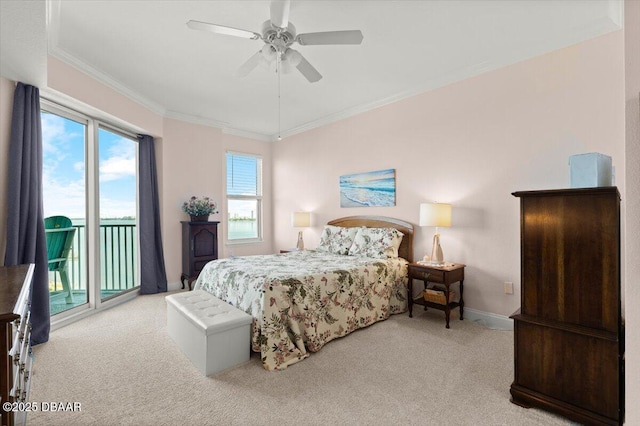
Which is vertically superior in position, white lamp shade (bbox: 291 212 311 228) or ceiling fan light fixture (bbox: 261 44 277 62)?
ceiling fan light fixture (bbox: 261 44 277 62)

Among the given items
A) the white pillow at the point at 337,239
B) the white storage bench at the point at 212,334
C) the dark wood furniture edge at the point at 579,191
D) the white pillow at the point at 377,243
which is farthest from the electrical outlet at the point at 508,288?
the white storage bench at the point at 212,334

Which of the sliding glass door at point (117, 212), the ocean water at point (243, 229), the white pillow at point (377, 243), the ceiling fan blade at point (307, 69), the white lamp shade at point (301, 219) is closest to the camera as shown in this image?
the ceiling fan blade at point (307, 69)

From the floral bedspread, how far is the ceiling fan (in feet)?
6.16

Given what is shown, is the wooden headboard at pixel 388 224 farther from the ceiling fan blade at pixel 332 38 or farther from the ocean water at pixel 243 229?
the ceiling fan blade at pixel 332 38

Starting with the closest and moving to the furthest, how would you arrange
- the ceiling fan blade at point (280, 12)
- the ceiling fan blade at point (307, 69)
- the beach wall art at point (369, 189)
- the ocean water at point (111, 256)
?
the ceiling fan blade at point (280, 12), the ceiling fan blade at point (307, 69), the ocean water at point (111, 256), the beach wall art at point (369, 189)

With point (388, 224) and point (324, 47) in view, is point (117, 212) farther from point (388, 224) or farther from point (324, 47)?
point (388, 224)

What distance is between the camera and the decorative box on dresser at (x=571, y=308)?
1.65 metres

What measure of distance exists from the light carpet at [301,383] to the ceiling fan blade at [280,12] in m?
2.62

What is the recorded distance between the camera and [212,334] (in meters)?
2.33

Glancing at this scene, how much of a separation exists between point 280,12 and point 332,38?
1.37 feet

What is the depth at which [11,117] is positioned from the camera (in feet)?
9.00

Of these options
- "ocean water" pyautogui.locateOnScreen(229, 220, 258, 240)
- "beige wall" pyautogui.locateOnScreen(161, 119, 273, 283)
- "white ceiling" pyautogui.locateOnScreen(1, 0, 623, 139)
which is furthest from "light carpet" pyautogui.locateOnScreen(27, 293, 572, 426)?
"ocean water" pyautogui.locateOnScreen(229, 220, 258, 240)

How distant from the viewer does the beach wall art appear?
430 centimetres

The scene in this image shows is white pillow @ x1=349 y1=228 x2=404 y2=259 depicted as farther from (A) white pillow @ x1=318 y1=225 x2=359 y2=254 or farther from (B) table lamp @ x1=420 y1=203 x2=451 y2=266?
(B) table lamp @ x1=420 y1=203 x2=451 y2=266
